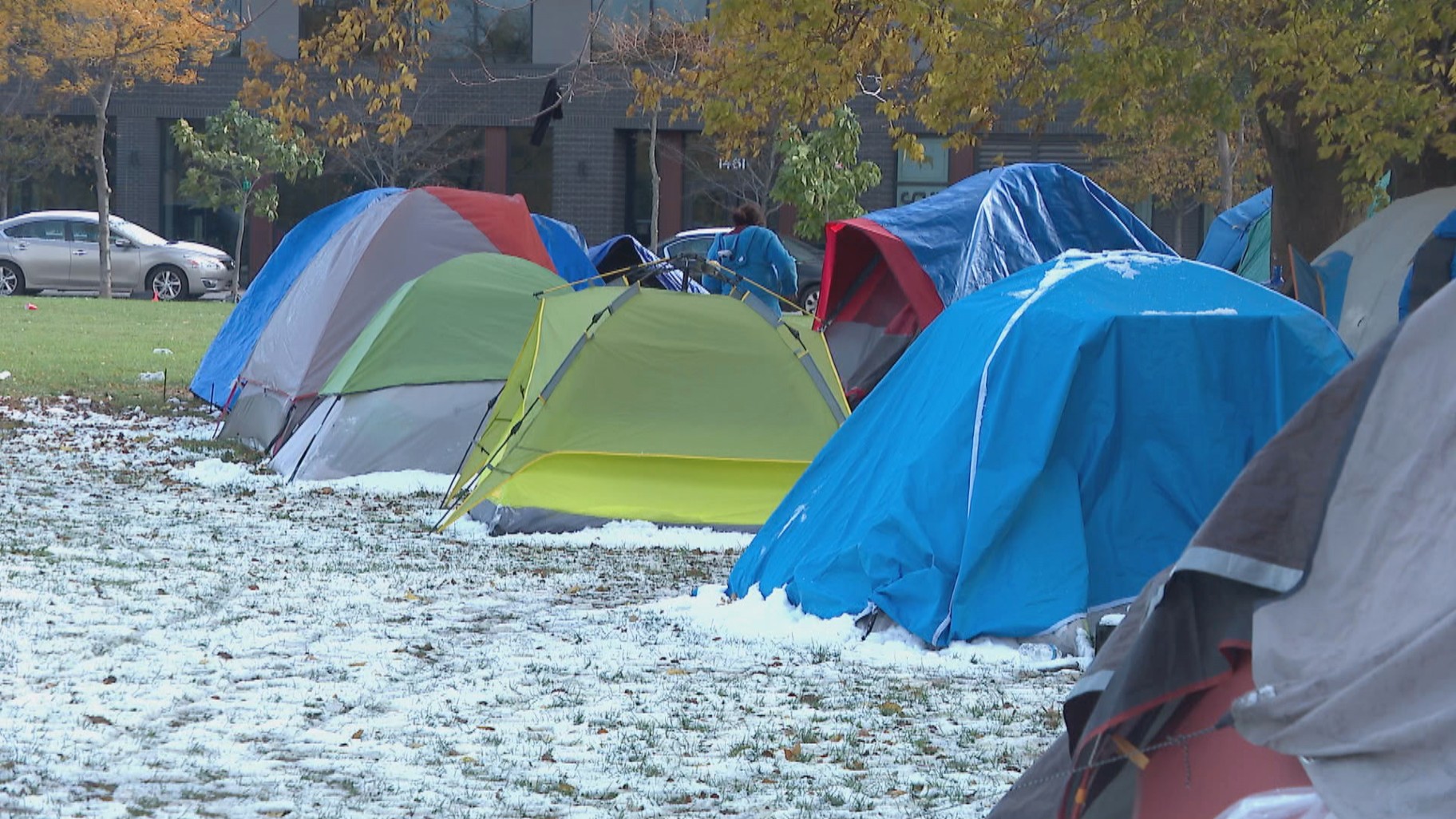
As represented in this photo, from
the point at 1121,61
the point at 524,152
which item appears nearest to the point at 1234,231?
the point at 1121,61

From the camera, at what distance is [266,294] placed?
1454 cm

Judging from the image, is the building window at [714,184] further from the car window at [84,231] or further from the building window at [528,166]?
the car window at [84,231]

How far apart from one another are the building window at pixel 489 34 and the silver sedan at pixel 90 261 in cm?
790

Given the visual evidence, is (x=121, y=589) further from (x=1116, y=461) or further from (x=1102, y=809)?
(x=1102, y=809)

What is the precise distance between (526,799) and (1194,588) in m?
2.13

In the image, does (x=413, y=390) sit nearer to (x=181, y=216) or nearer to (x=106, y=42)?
(x=106, y=42)

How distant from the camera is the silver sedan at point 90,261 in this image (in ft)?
101

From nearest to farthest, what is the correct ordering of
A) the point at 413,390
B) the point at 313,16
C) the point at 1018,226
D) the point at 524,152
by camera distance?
the point at 413,390 → the point at 1018,226 → the point at 313,16 → the point at 524,152

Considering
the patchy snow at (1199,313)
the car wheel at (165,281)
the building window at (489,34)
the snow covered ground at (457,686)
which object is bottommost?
the car wheel at (165,281)

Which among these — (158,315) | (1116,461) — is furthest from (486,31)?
(1116,461)

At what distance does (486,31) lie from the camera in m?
37.4

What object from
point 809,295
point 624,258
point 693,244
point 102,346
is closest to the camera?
point 624,258

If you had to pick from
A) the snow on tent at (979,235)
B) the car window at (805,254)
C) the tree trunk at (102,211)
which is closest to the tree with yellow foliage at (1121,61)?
the snow on tent at (979,235)

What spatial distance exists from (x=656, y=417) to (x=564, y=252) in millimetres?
4663
